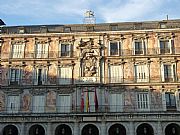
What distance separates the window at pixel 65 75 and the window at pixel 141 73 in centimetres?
790

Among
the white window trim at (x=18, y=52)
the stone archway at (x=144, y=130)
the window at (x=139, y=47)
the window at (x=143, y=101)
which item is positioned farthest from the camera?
the white window trim at (x=18, y=52)

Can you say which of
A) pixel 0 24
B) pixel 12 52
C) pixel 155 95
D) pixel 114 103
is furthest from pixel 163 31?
pixel 0 24

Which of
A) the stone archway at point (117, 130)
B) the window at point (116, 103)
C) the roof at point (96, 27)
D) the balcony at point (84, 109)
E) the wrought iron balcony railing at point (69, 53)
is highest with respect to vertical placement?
the roof at point (96, 27)

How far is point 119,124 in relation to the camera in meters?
38.1

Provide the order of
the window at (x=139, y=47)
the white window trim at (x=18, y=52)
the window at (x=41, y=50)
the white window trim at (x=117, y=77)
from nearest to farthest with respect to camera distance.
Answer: the white window trim at (x=117, y=77) < the window at (x=139, y=47) < the window at (x=41, y=50) < the white window trim at (x=18, y=52)

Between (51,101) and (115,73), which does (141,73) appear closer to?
(115,73)

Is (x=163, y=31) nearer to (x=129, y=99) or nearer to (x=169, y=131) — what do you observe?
(x=129, y=99)

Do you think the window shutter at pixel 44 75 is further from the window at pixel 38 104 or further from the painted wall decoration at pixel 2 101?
the painted wall decoration at pixel 2 101

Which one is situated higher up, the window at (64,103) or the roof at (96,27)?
the roof at (96,27)

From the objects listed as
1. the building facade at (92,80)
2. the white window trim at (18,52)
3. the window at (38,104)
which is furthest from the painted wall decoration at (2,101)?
the white window trim at (18,52)

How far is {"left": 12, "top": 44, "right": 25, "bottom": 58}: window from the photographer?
41438mm

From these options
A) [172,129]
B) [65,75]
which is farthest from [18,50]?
[172,129]

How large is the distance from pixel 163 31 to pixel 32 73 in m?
16.7

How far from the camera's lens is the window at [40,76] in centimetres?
4006
